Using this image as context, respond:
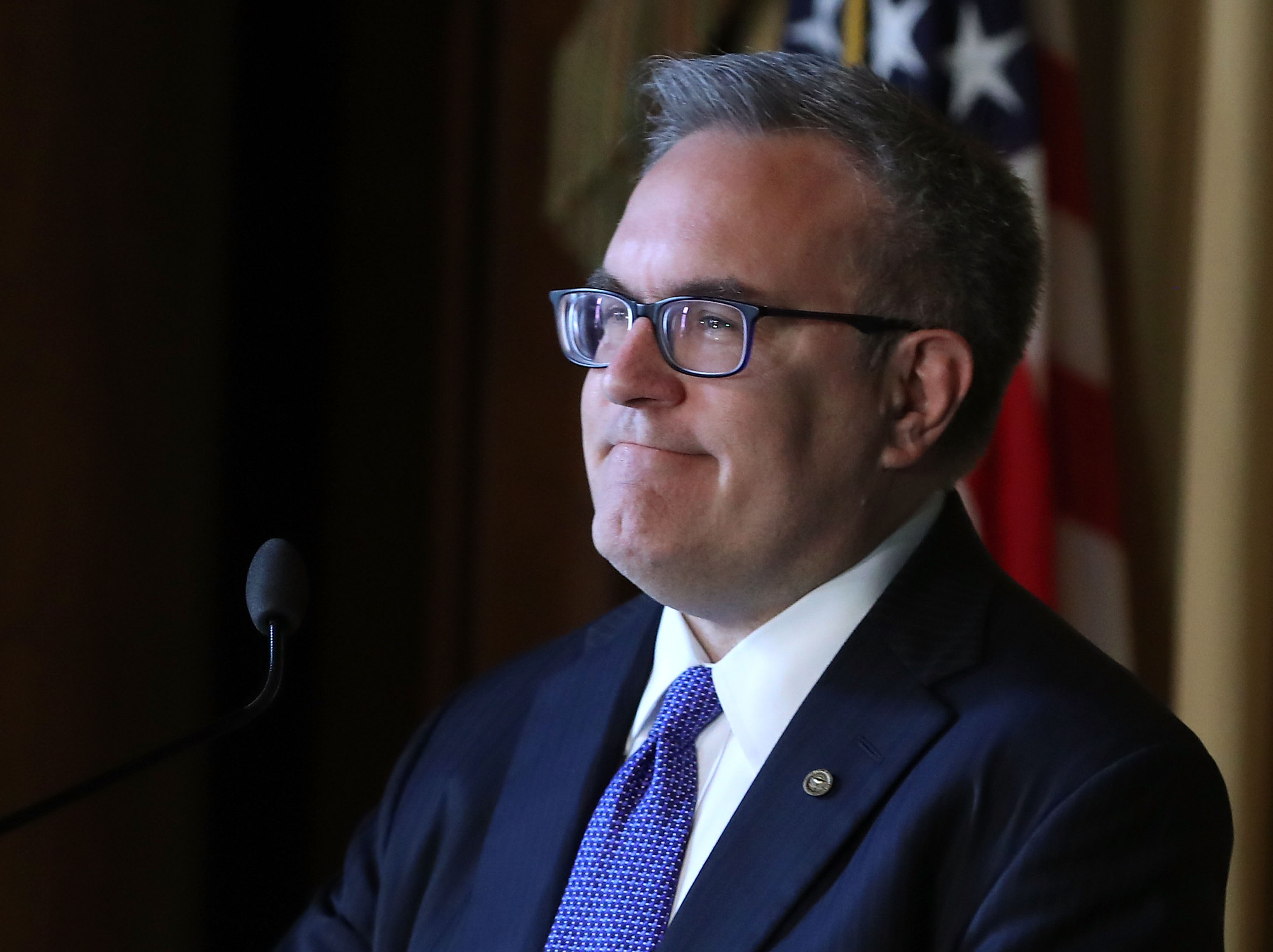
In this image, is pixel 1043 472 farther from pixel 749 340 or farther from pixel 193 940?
pixel 193 940

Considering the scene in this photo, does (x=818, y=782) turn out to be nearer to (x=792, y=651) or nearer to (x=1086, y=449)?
(x=792, y=651)

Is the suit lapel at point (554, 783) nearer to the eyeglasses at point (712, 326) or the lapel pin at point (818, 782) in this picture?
the lapel pin at point (818, 782)

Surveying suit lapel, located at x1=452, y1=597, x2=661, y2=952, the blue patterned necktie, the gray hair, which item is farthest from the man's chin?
the gray hair

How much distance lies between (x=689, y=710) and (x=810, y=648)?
148mm

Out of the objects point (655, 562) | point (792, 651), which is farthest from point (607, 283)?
point (792, 651)

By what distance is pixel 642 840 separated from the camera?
55.7 inches

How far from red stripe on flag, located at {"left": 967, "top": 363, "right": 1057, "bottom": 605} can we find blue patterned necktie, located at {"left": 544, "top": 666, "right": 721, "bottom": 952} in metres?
0.94

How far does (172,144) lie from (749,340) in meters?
1.48

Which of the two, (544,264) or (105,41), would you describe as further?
(544,264)

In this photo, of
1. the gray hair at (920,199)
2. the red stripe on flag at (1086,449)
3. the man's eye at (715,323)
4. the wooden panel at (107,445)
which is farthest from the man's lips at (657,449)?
the wooden panel at (107,445)

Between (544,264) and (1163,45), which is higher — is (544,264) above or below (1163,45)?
below

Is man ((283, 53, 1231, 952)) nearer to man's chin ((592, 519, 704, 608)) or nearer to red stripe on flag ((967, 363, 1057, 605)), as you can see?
man's chin ((592, 519, 704, 608))

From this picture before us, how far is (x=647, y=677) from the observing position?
65.0 inches

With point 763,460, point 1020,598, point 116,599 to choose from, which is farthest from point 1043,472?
point 116,599
